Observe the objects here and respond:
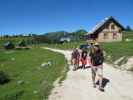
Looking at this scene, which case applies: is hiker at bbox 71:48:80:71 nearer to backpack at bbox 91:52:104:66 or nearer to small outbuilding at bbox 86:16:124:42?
backpack at bbox 91:52:104:66

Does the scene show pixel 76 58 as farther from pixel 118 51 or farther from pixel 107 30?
pixel 107 30

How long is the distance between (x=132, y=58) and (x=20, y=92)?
39.8ft

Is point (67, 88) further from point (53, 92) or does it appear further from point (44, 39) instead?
point (44, 39)

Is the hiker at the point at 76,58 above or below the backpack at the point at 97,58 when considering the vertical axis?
below

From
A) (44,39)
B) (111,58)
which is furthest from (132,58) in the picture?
(44,39)

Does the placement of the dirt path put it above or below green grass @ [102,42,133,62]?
below

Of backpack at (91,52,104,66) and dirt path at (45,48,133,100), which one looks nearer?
dirt path at (45,48,133,100)

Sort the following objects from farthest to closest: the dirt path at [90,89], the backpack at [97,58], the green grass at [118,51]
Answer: the green grass at [118,51]
the backpack at [97,58]
the dirt path at [90,89]

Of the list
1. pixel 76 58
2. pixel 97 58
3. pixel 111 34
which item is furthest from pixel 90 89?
pixel 111 34

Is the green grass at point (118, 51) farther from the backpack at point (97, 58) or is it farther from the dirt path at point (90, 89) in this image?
the backpack at point (97, 58)

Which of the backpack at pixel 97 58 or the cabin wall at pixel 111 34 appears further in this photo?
the cabin wall at pixel 111 34

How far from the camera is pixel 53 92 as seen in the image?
1791cm

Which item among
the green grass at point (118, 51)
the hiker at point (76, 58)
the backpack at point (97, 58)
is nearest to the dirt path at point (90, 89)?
the backpack at point (97, 58)

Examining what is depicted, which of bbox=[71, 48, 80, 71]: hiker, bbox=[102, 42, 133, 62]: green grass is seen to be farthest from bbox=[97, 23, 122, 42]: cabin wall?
bbox=[71, 48, 80, 71]: hiker
